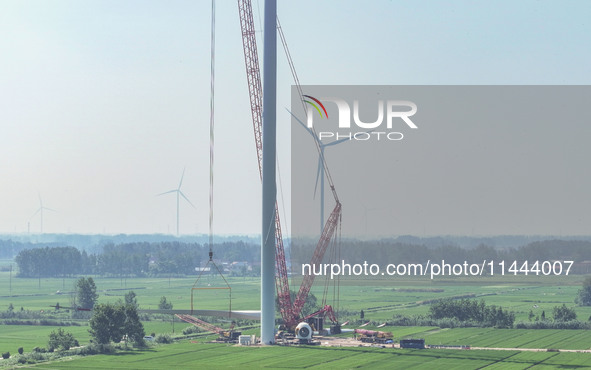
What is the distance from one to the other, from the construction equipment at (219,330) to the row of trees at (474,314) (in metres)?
23.3

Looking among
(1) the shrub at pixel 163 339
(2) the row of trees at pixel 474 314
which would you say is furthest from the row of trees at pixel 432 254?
(1) the shrub at pixel 163 339

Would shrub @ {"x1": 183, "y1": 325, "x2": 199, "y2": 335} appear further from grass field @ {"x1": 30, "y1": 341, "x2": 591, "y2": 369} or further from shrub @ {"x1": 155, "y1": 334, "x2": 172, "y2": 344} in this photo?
grass field @ {"x1": 30, "y1": 341, "x2": 591, "y2": 369}

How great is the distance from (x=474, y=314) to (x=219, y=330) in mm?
28756

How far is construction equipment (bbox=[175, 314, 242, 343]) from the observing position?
3538 inches

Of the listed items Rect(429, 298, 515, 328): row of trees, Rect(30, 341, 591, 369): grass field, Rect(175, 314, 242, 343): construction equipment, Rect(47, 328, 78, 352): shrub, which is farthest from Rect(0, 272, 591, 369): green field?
Rect(47, 328, 78, 352): shrub

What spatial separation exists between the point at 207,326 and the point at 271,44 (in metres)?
32.1

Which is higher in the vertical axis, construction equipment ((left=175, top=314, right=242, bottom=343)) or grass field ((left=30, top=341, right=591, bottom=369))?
construction equipment ((left=175, top=314, right=242, bottom=343))

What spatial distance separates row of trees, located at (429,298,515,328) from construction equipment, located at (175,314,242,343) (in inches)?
919

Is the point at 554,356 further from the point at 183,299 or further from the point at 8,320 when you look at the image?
the point at 183,299

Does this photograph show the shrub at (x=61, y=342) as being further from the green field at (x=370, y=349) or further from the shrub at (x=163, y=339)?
the shrub at (x=163, y=339)

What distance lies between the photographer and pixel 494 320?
104m

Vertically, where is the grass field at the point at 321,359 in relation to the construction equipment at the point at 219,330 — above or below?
below

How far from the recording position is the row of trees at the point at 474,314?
103787mm

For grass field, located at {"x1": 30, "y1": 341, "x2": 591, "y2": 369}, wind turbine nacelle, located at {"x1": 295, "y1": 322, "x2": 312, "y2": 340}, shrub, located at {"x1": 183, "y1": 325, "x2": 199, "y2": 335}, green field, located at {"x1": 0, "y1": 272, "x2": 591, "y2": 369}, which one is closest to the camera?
grass field, located at {"x1": 30, "y1": 341, "x2": 591, "y2": 369}
